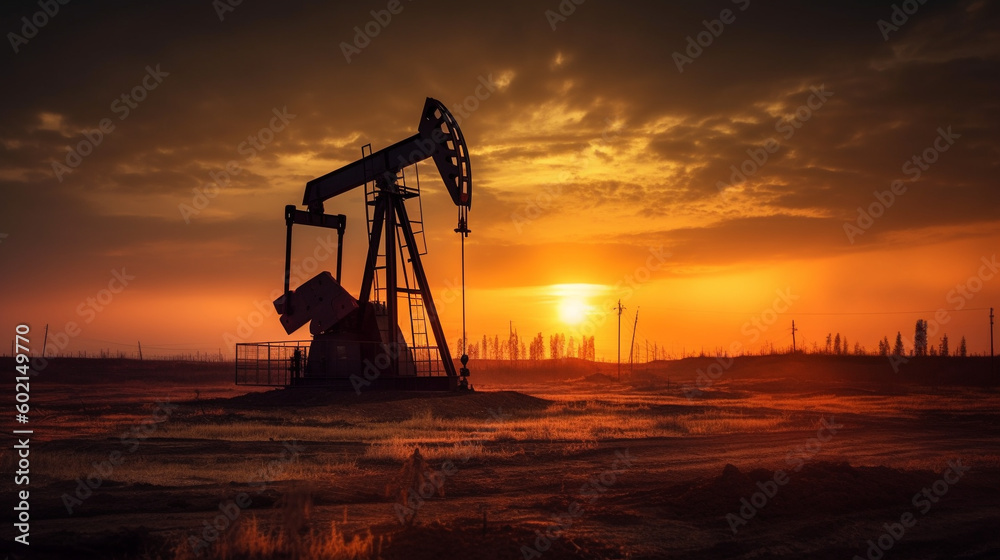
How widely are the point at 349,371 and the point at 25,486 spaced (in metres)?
17.0

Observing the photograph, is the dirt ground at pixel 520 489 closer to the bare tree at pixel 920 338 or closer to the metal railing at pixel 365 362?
the metal railing at pixel 365 362

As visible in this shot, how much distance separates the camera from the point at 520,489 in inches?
417

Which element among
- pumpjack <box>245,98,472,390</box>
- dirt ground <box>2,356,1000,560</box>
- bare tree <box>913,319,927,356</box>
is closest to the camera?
dirt ground <box>2,356,1000,560</box>

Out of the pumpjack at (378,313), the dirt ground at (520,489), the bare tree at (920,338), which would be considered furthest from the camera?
the bare tree at (920,338)

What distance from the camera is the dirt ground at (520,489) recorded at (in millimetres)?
7098

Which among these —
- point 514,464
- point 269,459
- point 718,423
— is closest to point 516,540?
point 514,464

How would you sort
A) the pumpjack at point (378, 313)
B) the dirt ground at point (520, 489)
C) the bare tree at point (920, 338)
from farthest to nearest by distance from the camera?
the bare tree at point (920, 338) < the pumpjack at point (378, 313) < the dirt ground at point (520, 489)

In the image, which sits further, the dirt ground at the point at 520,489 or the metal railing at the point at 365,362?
the metal railing at the point at 365,362

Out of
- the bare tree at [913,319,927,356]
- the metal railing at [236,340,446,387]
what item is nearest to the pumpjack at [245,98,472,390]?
the metal railing at [236,340,446,387]

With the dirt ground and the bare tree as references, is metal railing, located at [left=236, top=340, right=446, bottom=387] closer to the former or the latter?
the dirt ground

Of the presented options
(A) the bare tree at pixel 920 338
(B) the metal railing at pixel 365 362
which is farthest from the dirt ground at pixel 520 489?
(A) the bare tree at pixel 920 338

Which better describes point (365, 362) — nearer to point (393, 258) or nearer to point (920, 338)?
point (393, 258)

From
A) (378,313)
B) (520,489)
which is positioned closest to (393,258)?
(378,313)

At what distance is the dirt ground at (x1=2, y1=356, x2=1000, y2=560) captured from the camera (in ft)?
23.3
